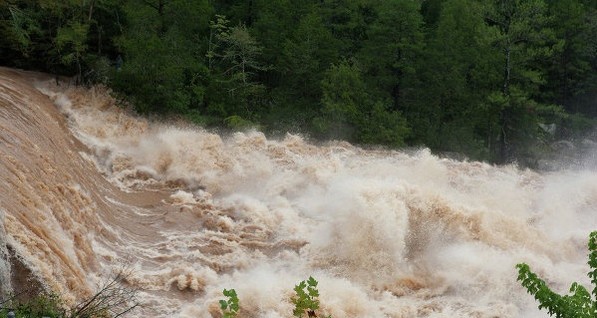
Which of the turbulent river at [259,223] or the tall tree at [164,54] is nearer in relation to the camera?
the turbulent river at [259,223]

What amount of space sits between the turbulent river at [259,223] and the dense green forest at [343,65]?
121 inches

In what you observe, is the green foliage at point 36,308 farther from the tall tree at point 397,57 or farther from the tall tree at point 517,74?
the tall tree at point 517,74

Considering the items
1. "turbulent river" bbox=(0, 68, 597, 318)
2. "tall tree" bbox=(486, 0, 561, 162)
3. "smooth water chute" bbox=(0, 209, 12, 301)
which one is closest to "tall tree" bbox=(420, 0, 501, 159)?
"tall tree" bbox=(486, 0, 561, 162)

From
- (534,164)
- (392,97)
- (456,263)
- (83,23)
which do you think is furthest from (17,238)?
(534,164)

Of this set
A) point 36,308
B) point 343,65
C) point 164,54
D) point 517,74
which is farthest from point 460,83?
point 36,308

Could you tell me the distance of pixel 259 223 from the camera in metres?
14.6

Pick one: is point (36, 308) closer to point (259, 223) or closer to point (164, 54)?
point (259, 223)

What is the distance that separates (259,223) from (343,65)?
415 inches

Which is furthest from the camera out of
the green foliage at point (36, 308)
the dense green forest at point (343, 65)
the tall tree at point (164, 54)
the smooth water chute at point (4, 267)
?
the dense green forest at point (343, 65)

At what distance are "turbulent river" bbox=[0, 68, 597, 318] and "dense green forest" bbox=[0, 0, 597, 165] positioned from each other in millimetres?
3074

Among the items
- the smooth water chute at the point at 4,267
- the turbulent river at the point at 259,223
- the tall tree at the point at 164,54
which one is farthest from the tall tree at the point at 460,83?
the smooth water chute at the point at 4,267

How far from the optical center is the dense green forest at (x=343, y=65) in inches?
856

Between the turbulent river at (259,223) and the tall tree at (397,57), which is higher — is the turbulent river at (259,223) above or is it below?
below

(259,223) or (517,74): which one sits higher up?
(517,74)
